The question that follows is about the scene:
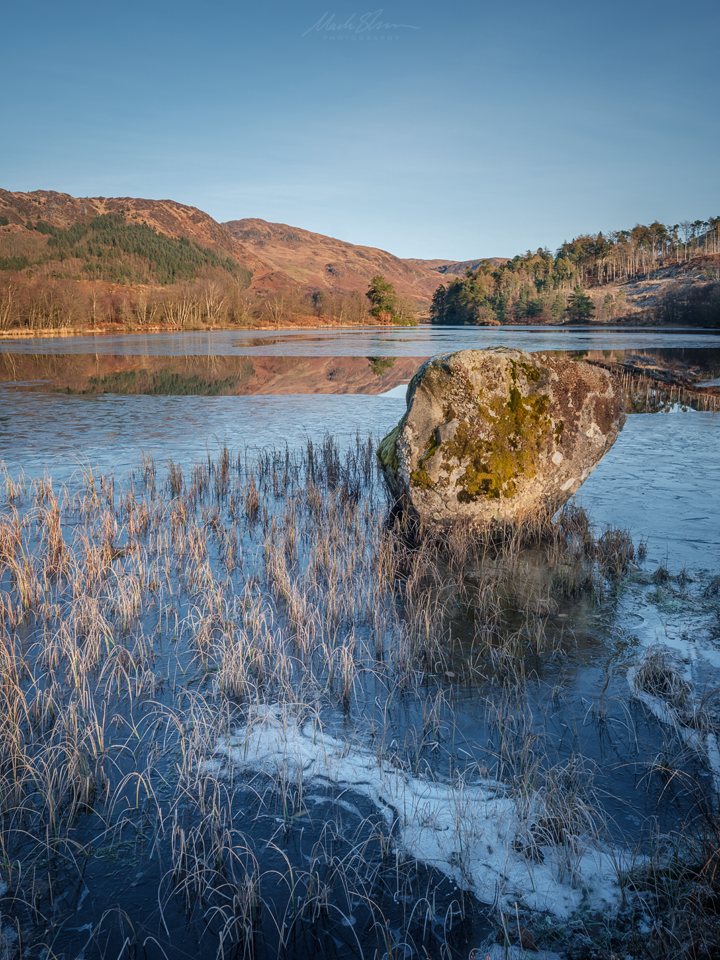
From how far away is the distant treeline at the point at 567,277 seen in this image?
12194 centimetres

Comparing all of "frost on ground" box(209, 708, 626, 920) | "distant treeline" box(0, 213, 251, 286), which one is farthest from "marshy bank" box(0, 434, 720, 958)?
"distant treeline" box(0, 213, 251, 286)

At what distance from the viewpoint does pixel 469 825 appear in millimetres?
3092

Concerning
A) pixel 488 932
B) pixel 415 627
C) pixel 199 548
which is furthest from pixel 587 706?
pixel 199 548

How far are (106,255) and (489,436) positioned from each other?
599 feet

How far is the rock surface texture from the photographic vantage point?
7.71 meters

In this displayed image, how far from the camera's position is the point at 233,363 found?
3447 cm

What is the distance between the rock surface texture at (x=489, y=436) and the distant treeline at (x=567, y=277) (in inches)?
4665

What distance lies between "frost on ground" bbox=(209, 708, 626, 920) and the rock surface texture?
177 inches

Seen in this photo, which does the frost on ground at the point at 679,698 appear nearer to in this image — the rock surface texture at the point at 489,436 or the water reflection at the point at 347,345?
the rock surface texture at the point at 489,436

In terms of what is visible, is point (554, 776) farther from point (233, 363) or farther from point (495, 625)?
point (233, 363)

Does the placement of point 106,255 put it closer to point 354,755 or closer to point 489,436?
point 489,436

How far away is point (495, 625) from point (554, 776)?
2.01m

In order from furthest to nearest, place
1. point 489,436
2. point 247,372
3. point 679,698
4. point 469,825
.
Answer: point 247,372
point 489,436
point 679,698
point 469,825

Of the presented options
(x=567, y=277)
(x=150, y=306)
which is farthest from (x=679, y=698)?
(x=567, y=277)
